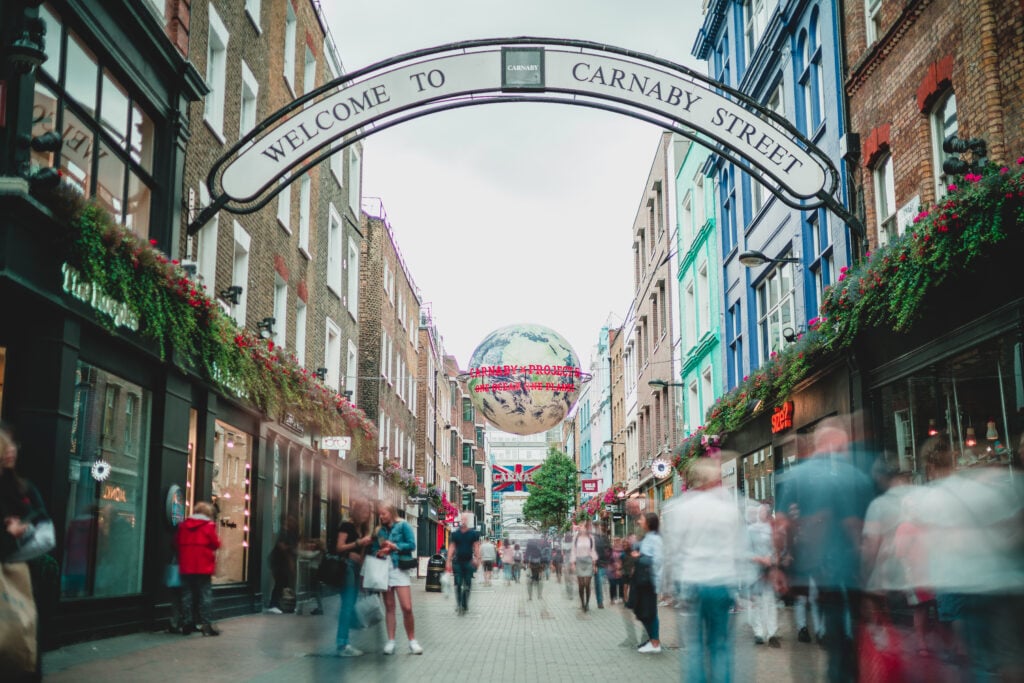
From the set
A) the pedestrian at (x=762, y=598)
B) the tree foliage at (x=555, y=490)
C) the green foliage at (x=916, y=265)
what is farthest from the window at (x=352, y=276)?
the tree foliage at (x=555, y=490)

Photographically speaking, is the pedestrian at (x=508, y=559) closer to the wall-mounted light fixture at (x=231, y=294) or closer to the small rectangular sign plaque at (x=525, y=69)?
the wall-mounted light fixture at (x=231, y=294)

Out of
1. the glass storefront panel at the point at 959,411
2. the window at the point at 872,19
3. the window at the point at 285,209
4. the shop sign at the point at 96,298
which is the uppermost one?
the window at the point at 872,19

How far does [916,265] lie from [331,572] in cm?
710

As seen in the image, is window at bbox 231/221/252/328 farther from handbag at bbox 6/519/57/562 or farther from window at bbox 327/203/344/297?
handbag at bbox 6/519/57/562

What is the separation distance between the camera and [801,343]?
1738 cm

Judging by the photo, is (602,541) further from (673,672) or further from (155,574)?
(673,672)

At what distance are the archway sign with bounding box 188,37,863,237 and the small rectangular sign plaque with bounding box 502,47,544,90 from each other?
0.04ft

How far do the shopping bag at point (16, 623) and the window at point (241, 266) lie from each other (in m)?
13.1

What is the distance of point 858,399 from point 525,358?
6300 mm

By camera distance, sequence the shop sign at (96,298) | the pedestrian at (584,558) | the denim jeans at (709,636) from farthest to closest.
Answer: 1. the pedestrian at (584,558)
2. the shop sign at (96,298)
3. the denim jeans at (709,636)

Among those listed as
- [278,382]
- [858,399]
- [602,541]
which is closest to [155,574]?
[278,382]

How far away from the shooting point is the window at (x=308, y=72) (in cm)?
2542

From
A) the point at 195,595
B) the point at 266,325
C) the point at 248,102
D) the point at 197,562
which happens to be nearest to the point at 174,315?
the point at 197,562

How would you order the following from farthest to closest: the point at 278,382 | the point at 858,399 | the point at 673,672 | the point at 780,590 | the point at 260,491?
the point at 260,491
the point at 278,382
the point at 858,399
the point at 673,672
the point at 780,590
